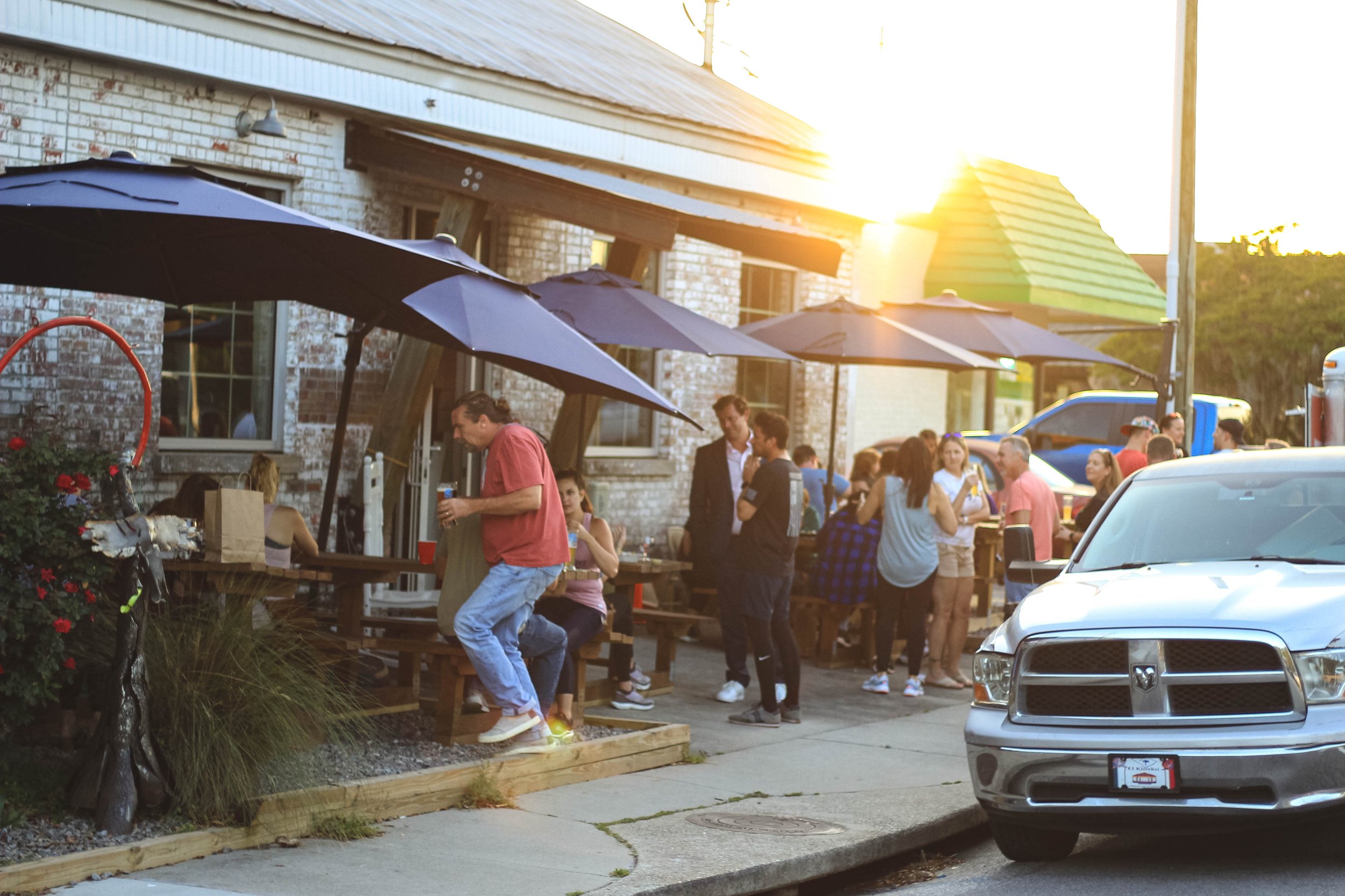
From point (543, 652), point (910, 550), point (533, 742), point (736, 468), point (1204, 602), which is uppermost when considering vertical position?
point (736, 468)

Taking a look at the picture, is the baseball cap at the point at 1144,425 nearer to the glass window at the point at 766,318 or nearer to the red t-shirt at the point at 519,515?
the glass window at the point at 766,318

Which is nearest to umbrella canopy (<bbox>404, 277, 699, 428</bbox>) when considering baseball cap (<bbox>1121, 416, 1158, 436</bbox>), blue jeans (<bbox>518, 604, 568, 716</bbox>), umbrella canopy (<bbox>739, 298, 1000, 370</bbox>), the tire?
blue jeans (<bbox>518, 604, 568, 716</bbox>)

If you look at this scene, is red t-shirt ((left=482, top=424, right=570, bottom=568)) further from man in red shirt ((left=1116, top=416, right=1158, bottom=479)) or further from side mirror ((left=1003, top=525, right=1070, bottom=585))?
man in red shirt ((left=1116, top=416, right=1158, bottom=479))

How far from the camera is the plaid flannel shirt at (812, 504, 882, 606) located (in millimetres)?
12781

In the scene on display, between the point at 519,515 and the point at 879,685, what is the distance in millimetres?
4531

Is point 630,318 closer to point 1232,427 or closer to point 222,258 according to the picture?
point 222,258

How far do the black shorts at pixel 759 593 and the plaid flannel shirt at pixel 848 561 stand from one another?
2.39 m

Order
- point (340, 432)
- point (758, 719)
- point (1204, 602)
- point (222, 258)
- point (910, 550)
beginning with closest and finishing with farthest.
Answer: point (1204, 602) → point (222, 258) → point (758, 719) → point (340, 432) → point (910, 550)

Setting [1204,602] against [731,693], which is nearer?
[1204,602]

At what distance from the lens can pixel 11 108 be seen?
1062 cm

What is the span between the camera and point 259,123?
11.7 m

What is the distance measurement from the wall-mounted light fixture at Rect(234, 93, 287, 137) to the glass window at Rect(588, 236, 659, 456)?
12.8ft

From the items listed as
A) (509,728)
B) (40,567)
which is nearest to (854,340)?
(509,728)

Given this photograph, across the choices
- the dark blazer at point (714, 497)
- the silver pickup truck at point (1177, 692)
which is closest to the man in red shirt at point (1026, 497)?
the dark blazer at point (714, 497)
